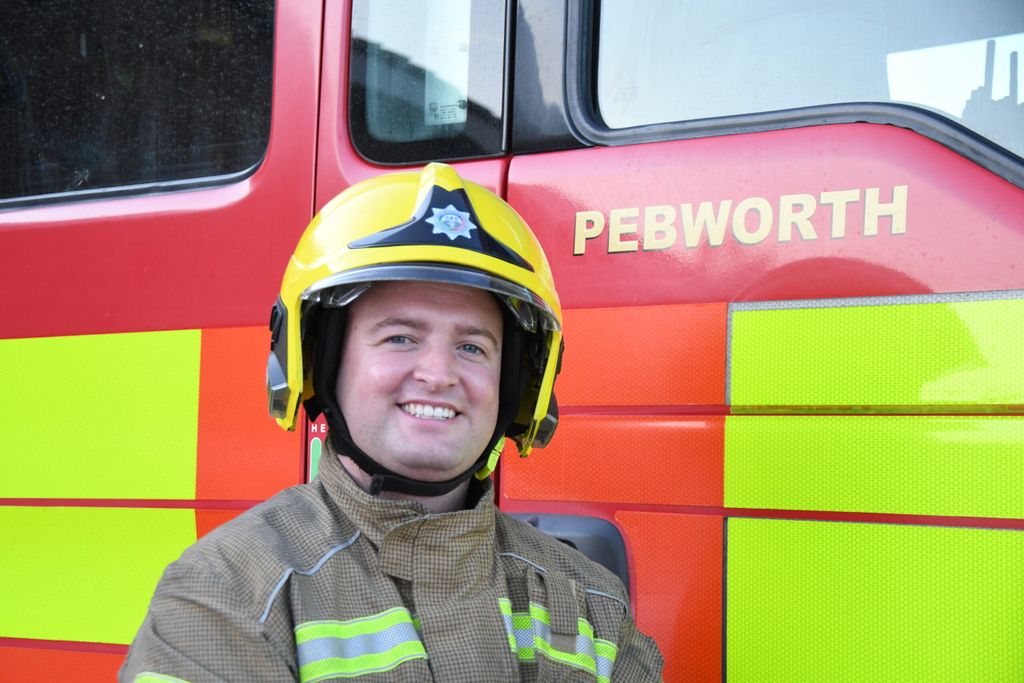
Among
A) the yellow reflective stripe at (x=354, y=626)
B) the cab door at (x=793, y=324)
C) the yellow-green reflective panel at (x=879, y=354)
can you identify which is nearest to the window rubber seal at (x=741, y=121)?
the cab door at (x=793, y=324)

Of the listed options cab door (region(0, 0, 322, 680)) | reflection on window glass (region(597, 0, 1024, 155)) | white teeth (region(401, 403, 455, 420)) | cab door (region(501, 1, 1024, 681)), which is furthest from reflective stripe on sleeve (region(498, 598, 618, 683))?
reflection on window glass (region(597, 0, 1024, 155))

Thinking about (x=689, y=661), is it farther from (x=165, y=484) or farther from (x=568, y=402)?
(x=165, y=484)

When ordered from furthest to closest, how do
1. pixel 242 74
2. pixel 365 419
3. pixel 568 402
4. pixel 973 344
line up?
pixel 242 74 → pixel 568 402 → pixel 973 344 → pixel 365 419

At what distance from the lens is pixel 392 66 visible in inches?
97.6

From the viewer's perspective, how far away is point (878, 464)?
197 cm

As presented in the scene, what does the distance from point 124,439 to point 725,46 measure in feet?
5.10

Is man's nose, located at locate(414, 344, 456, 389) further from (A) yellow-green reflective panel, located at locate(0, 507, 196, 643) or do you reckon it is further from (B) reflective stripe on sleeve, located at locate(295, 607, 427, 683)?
(A) yellow-green reflective panel, located at locate(0, 507, 196, 643)

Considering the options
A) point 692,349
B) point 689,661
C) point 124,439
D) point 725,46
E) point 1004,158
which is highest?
point 725,46

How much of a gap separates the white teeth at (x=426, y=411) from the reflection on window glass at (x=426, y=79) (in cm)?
79

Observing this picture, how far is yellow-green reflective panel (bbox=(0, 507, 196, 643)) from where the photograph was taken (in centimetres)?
257

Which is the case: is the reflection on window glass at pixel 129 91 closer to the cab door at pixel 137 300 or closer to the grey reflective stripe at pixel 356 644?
the cab door at pixel 137 300

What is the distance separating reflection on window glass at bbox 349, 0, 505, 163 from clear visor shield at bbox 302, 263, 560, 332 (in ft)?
2.15

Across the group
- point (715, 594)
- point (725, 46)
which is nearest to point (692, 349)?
point (715, 594)

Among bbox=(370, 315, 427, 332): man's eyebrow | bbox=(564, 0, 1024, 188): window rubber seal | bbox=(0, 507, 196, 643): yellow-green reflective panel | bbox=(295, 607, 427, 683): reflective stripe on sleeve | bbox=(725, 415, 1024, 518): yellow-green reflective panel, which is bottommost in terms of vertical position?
bbox=(0, 507, 196, 643): yellow-green reflective panel
